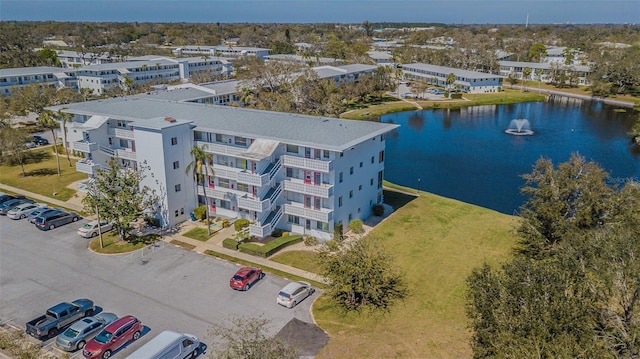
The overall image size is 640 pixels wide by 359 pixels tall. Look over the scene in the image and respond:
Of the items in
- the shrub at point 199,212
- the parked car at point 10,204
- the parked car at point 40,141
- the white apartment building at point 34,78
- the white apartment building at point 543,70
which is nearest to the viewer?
the shrub at point 199,212

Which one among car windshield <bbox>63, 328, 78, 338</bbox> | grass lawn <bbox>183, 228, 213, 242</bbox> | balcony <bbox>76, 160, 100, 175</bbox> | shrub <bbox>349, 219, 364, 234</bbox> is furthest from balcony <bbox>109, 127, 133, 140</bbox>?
car windshield <bbox>63, 328, 78, 338</bbox>

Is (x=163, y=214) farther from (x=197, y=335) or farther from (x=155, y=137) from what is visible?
(x=197, y=335)

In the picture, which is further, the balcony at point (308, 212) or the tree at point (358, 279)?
the balcony at point (308, 212)

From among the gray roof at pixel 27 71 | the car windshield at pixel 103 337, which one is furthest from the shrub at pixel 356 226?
the gray roof at pixel 27 71

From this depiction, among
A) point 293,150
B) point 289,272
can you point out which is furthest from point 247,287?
point 293,150

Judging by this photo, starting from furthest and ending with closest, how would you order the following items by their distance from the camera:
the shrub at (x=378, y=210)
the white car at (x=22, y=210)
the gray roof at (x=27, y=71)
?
the gray roof at (x=27, y=71), the shrub at (x=378, y=210), the white car at (x=22, y=210)

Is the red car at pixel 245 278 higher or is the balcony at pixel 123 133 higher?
the balcony at pixel 123 133

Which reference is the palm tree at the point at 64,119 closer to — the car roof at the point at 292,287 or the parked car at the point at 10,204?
the parked car at the point at 10,204

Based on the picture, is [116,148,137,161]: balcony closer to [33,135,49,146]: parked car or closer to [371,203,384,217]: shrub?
[371,203,384,217]: shrub
